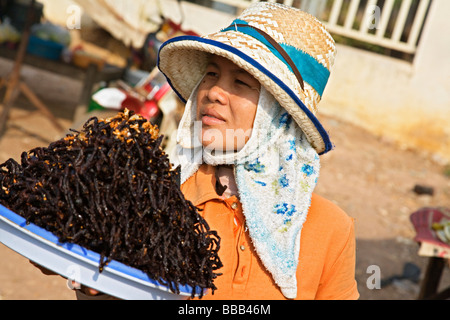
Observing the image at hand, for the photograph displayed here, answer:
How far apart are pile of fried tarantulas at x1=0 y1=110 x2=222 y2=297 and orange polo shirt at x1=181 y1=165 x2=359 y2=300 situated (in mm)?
405

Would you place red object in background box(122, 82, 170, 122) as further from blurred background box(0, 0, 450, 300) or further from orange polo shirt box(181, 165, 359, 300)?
orange polo shirt box(181, 165, 359, 300)

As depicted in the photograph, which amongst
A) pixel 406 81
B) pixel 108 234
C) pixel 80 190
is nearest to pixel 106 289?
pixel 108 234

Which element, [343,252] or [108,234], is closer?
[108,234]

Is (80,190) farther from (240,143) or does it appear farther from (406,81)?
(406,81)

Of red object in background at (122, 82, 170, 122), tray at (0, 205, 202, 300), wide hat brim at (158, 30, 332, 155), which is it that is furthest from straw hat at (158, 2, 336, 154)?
red object in background at (122, 82, 170, 122)

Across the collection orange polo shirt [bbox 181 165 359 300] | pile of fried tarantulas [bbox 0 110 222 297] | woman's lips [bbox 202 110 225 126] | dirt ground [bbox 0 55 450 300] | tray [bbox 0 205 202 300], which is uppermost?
woman's lips [bbox 202 110 225 126]

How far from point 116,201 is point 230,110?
2.17 feet

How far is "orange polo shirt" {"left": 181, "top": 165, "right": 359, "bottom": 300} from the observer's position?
5.78ft

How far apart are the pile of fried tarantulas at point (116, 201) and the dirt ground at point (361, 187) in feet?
9.17

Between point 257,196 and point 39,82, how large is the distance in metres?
8.28

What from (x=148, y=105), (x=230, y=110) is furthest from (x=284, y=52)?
(x=148, y=105)

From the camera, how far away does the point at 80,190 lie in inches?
48.4
